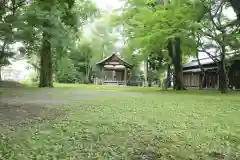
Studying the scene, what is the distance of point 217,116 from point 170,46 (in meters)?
18.0

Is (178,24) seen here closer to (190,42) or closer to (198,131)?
(190,42)

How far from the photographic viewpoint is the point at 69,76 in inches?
1586

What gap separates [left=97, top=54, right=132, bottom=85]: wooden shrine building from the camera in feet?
130

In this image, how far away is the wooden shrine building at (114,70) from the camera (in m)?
39.6

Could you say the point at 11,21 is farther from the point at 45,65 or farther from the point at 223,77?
the point at 223,77

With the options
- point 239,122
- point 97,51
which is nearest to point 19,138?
point 239,122

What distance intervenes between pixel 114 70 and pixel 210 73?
1275 cm

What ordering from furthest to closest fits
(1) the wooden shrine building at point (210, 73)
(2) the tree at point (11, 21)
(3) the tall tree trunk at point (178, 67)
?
(1) the wooden shrine building at point (210, 73)
(3) the tall tree trunk at point (178, 67)
(2) the tree at point (11, 21)

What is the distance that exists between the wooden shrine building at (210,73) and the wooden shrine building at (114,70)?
7.27 meters

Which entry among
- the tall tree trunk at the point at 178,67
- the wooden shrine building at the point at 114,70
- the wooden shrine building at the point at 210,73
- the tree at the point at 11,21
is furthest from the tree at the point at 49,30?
the wooden shrine building at the point at 114,70

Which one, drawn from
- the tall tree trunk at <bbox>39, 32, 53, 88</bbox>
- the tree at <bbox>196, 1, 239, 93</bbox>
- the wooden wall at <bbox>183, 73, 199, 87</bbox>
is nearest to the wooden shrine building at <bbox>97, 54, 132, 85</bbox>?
the wooden wall at <bbox>183, 73, 199, 87</bbox>

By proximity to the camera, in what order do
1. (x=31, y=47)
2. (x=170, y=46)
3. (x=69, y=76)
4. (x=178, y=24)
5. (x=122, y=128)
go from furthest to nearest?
1. (x=69, y=76)
2. (x=170, y=46)
3. (x=31, y=47)
4. (x=178, y=24)
5. (x=122, y=128)

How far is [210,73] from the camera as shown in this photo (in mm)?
32938

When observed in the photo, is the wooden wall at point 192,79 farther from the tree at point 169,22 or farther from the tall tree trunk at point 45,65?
the tall tree trunk at point 45,65
